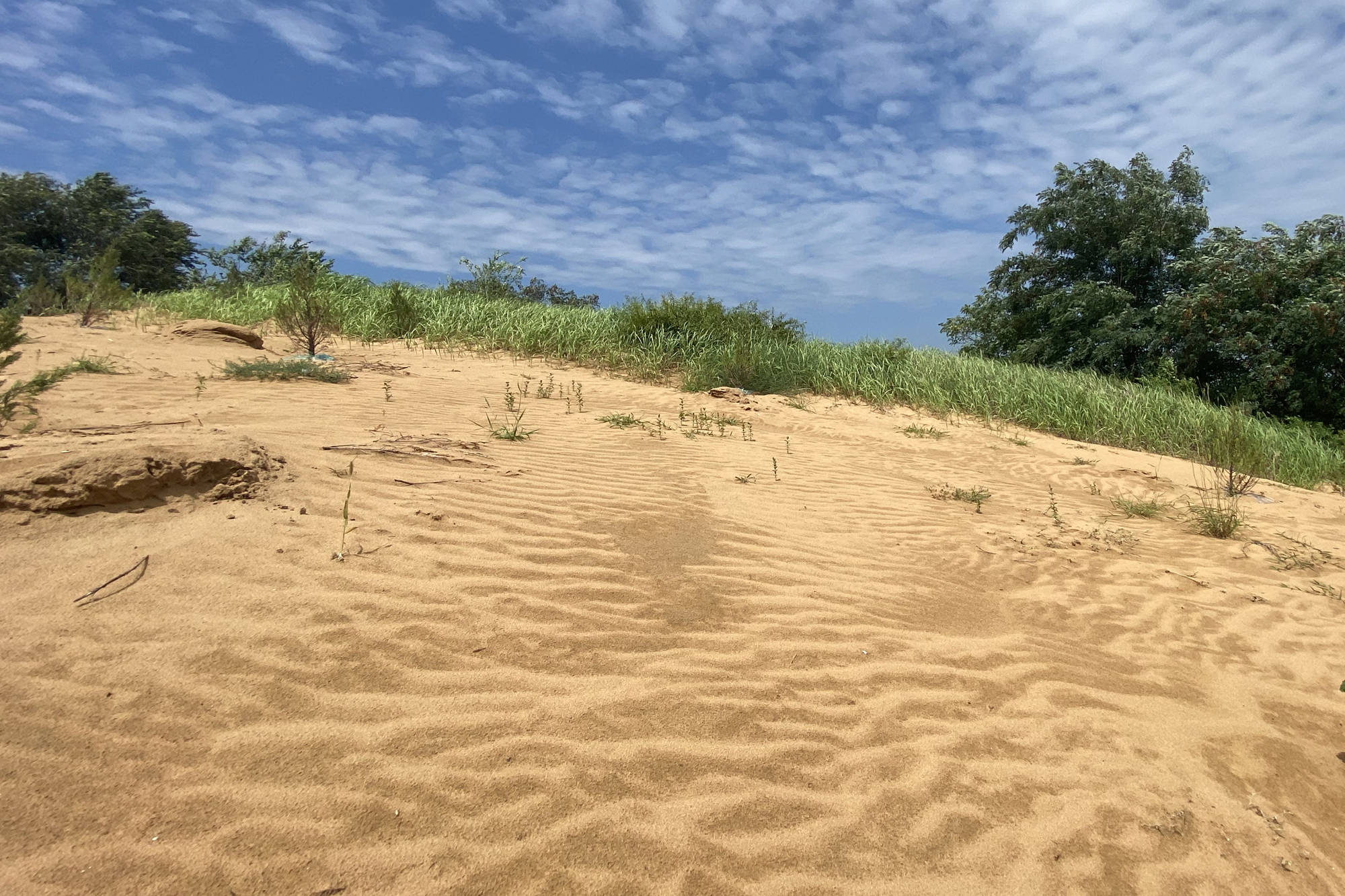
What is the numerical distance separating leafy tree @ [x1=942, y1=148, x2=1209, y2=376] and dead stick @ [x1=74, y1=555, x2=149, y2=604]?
1879 centimetres

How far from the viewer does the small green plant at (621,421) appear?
6.77 metres

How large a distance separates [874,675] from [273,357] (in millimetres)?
8914

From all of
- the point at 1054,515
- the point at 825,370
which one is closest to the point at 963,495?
the point at 1054,515

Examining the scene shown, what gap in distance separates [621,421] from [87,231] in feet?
82.8

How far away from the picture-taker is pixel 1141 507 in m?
5.60

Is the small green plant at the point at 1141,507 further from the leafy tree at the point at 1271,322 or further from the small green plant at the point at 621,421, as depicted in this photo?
the leafy tree at the point at 1271,322

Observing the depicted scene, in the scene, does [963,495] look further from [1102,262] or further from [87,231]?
[87,231]

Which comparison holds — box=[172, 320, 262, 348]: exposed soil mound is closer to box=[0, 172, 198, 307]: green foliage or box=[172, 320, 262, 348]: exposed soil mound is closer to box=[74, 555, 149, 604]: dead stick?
box=[74, 555, 149, 604]: dead stick

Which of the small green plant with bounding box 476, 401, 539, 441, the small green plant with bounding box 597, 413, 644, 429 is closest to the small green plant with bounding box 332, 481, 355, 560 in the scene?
the small green plant with bounding box 476, 401, 539, 441

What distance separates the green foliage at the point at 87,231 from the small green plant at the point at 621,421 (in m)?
21.6

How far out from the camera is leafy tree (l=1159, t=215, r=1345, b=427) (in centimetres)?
1391

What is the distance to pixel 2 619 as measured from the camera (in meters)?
2.23

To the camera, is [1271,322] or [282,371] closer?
[282,371]

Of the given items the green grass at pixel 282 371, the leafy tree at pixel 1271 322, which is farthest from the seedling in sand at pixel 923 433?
the leafy tree at pixel 1271 322
